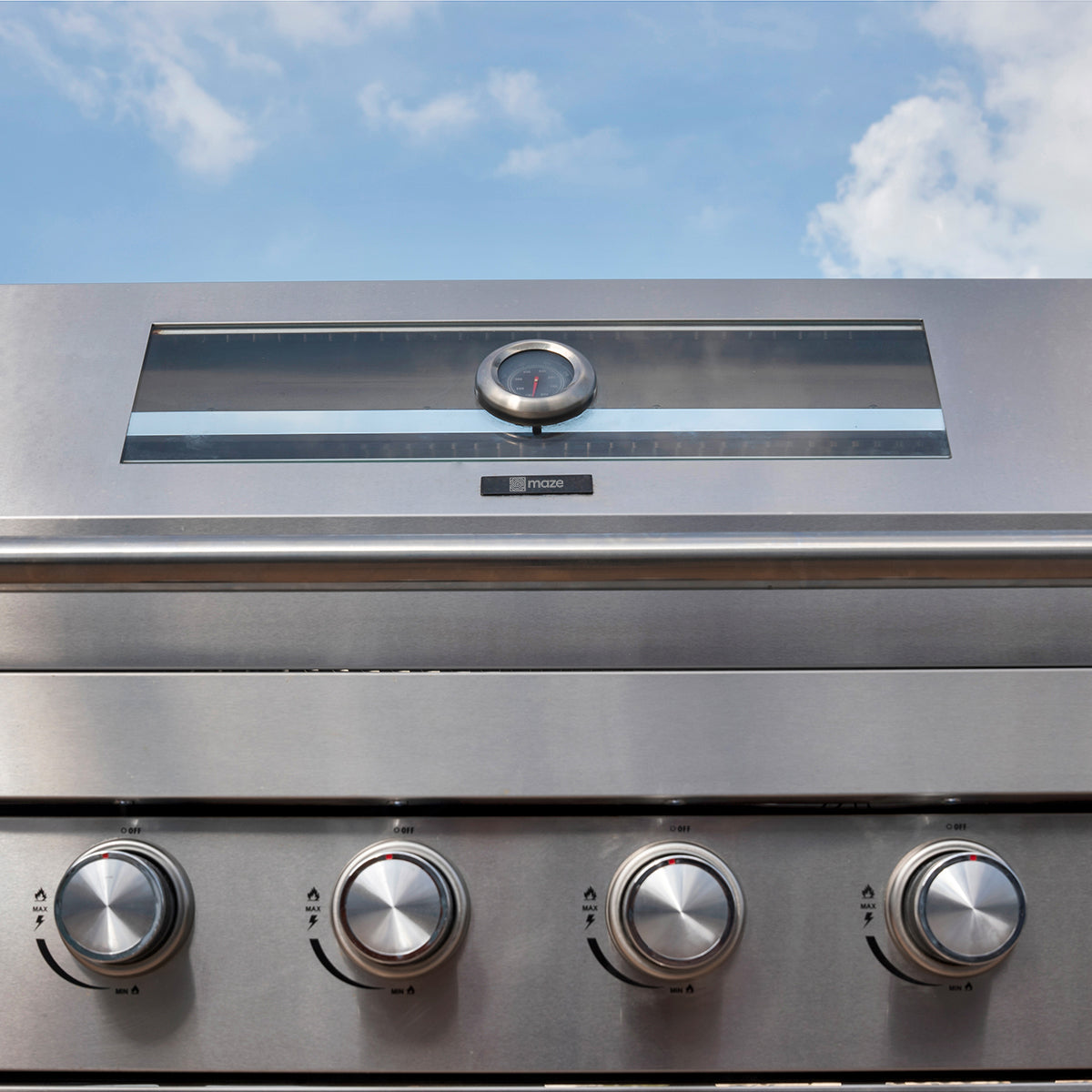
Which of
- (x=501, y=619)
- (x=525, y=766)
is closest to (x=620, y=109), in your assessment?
(x=501, y=619)

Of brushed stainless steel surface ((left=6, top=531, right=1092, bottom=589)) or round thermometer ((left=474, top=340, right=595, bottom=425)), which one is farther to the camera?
round thermometer ((left=474, top=340, right=595, bottom=425))

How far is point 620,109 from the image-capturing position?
123 cm

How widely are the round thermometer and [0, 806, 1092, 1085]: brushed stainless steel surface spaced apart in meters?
0.38

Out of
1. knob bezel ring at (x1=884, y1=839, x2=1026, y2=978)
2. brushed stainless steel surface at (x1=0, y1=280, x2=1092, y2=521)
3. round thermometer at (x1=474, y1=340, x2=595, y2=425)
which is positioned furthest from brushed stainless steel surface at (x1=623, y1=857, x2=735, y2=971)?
round thermometer at (x1=474, y1=340, x2=595, y2=425)

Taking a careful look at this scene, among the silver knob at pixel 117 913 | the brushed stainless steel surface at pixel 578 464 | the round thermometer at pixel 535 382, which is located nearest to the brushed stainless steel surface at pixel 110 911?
the silver knob at pixel 117 913

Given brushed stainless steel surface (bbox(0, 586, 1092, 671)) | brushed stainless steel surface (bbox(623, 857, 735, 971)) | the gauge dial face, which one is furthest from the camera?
the gauge dial face

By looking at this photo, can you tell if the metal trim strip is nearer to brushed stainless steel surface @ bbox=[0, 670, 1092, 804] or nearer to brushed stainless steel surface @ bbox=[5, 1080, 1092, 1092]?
brushed stainless steel surface @ bbox=[0, 670, 1092, 804]

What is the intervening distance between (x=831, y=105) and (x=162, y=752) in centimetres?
134

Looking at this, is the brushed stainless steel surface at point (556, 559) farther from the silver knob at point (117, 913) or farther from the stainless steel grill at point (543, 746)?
the silver knob at point (117, 913)

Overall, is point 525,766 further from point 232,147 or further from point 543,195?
point 232,147

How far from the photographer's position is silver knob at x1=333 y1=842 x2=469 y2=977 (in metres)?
0.48

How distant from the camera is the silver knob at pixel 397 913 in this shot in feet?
1.59

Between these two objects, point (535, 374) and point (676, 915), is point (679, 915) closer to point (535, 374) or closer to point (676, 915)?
point (676, 915)

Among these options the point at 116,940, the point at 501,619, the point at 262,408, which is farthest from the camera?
the point at 262,408
